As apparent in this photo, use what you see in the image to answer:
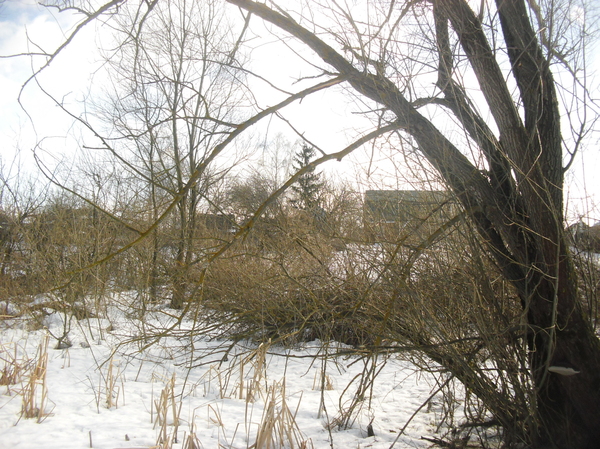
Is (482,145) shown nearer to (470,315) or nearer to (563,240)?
(563,240)

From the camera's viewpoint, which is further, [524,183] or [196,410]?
[196,410]

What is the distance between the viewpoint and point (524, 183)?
7.73ft

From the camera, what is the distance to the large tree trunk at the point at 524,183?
235 centimetres

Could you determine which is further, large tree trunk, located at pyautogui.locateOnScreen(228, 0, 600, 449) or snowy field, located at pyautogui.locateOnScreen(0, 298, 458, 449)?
snowy field, located at pyautogui.locateOnScreen(0, 298, 458, 449)

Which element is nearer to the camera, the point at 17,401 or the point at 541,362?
the point at 541,362

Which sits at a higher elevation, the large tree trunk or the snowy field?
the large tree trunk

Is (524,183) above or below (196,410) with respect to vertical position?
above

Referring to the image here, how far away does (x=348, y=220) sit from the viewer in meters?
4.95

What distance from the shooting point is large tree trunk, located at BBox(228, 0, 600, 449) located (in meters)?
2.35

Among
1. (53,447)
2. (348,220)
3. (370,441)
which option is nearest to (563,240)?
(370,441)

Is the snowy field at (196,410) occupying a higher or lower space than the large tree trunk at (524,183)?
lower

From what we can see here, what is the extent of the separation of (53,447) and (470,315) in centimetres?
279

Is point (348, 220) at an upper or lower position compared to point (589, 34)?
lower

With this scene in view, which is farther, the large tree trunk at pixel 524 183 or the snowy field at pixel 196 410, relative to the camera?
the snowy field at pixel 196 410
